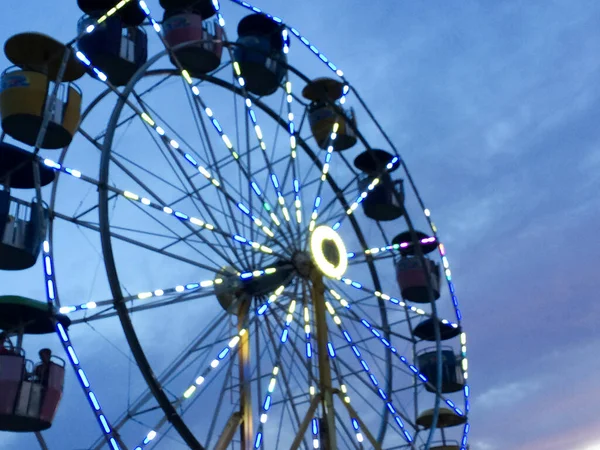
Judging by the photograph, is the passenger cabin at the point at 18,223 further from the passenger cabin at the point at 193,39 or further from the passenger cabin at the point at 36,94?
the passenger cabin at the point at 193,39

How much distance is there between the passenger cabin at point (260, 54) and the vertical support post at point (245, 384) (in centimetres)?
454

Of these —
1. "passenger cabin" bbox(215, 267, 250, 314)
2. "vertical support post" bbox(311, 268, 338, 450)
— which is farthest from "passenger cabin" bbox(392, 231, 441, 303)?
"passenger cabin" bbox(215, 267, 250, 314)

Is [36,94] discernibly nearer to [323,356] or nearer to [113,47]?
[113,47]

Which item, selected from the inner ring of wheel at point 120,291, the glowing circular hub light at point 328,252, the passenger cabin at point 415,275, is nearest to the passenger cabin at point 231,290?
the glowing circular hub light at point 328,252

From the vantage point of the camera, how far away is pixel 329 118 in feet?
62.2

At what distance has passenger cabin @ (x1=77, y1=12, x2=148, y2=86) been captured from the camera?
15.1 metres

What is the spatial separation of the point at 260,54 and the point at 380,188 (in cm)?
406

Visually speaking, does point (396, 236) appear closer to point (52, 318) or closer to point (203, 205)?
point (203, 205)

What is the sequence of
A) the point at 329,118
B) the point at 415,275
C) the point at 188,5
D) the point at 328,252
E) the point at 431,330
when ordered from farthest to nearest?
1. the point at 431,330
2. the point at 415,275
3. the point at 329,118
4. the point at 188,5
5. the point at 328,252

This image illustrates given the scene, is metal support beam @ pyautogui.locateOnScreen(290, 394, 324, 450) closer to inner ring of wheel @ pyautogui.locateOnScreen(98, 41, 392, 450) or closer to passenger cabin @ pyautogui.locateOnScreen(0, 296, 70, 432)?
inner ring of wheel @ pyautogui.locateOnScreen(98, 41, 392, 450)

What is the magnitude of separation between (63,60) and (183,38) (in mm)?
2779

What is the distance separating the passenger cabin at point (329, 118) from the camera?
60.7 ft

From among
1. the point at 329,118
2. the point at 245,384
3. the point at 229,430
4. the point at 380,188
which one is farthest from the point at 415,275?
the point at 229,430

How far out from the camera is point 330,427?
46.3 ft
